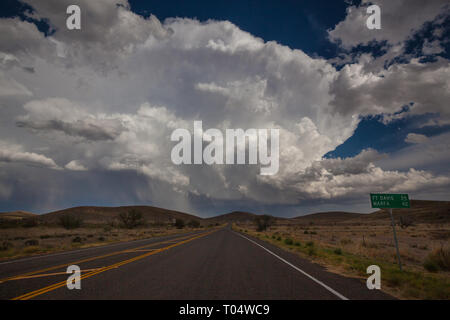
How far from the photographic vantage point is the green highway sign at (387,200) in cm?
1106

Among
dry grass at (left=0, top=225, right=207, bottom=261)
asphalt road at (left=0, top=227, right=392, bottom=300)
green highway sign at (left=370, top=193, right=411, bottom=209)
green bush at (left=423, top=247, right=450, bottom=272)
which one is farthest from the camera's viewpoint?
dry grass at (left=0, top=225, right=207, bottom=261)

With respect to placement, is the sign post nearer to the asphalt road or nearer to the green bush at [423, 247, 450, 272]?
the green bush at [423, 247, 450, 272]

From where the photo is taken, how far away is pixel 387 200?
36.6 ft

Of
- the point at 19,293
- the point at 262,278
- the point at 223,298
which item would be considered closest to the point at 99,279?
the point at 19,293

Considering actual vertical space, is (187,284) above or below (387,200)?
below

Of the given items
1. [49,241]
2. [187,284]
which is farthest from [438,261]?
[49,241]

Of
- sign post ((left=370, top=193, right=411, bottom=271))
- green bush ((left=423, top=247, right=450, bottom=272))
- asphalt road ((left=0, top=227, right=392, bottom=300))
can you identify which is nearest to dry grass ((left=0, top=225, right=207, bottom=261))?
asphalt road ((left=0, top=227, right=392, bottom=300))

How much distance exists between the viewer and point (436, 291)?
7020mm

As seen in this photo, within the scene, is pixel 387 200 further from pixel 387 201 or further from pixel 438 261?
pixel 438 261

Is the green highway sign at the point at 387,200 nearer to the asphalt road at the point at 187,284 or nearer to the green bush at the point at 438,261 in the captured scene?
the green bush at the point at 438,261

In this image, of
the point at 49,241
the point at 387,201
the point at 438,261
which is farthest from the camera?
the point at 49,241

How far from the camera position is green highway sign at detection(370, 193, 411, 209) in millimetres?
11062

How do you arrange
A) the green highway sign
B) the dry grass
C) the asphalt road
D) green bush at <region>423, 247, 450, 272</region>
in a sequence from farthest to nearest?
1. the dry grass
2. green bush at <region>423, 247, 450, 272</region>
3. the green highway sign
4. the asphalt road
